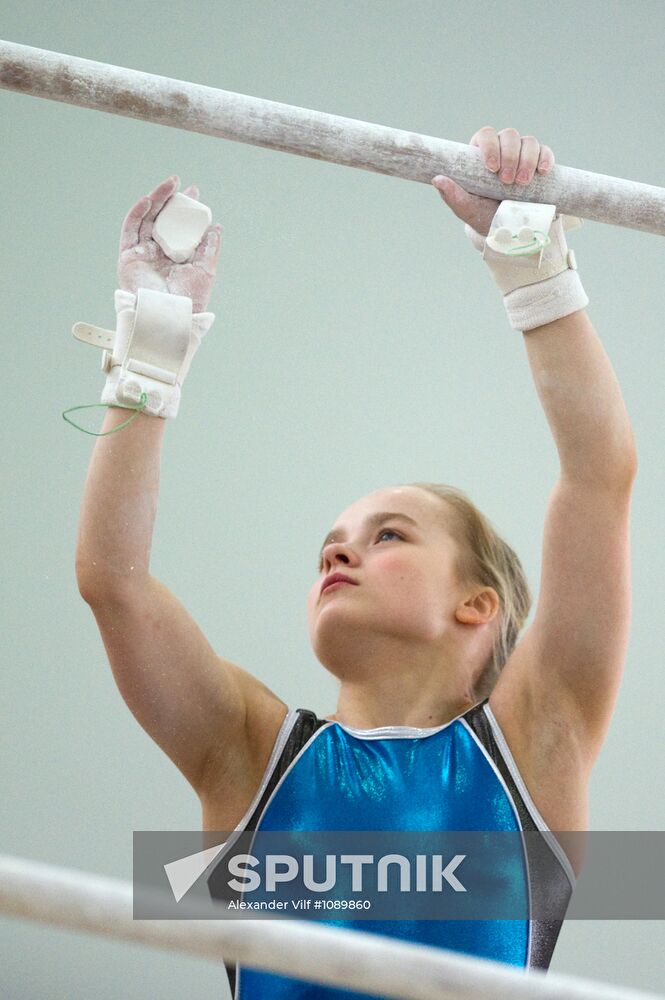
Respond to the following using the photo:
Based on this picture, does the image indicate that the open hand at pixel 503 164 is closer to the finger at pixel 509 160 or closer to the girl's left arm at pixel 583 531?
the finger at pixel 509 160

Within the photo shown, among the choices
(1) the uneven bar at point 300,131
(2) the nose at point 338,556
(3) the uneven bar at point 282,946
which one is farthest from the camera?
(2) the nose at point 338,556

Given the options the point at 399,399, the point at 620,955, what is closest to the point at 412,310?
the point at 399,399

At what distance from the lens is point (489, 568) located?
168 cm

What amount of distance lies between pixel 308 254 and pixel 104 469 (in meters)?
1.75

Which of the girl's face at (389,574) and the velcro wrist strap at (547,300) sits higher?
the velcro wrist strap at (547,300)

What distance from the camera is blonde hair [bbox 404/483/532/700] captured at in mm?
1659

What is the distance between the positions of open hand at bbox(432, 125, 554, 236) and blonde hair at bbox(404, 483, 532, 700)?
0.38 meters

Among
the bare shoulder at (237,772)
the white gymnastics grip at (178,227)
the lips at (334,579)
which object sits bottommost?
the bare shoulder at (237,772)

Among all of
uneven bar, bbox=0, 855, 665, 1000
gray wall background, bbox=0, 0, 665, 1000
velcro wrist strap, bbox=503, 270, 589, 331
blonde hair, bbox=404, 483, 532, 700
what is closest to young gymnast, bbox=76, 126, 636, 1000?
velcro wrist strap, bbox=503, 270, 589, 331

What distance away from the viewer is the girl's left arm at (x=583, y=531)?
4.81ft

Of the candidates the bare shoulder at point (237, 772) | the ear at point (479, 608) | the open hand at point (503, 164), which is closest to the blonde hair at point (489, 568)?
the ear at point (479, 608)

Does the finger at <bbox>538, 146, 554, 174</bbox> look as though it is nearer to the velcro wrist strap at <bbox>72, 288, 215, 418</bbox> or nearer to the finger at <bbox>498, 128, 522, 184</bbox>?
the finger at <bbox>498, 128, 522, 184</bbox>

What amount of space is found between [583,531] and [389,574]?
0.77 feet

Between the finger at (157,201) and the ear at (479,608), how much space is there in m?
0.55
